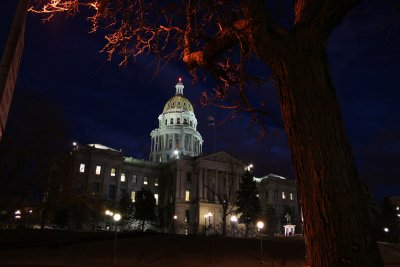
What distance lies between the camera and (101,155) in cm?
9150

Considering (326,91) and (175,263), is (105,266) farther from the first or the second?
(326,91)

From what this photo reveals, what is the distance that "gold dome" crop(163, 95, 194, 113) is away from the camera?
127137 mm

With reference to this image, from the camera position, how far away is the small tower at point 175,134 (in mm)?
118812

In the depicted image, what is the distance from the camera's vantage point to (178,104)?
128 meters

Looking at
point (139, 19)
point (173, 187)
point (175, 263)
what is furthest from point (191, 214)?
point (139, 19)

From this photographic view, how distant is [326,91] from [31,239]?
1224 inches

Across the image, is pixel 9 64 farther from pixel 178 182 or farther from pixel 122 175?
→ pixel 122 175

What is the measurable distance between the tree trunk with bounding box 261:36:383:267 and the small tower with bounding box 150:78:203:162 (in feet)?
366

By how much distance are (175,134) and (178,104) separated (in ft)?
44.3

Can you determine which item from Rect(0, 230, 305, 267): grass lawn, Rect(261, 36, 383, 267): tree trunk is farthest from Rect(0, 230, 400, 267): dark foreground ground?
Rect(261, 36, 383, 267): tree trunk

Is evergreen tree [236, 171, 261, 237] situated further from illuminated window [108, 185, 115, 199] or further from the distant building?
the distant building

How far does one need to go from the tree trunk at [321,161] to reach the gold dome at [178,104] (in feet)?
402

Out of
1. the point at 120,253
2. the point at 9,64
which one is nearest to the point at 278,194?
the point at 120,253

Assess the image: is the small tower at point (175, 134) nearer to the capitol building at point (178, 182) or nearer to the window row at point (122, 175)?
the window row at point (122, 175)
